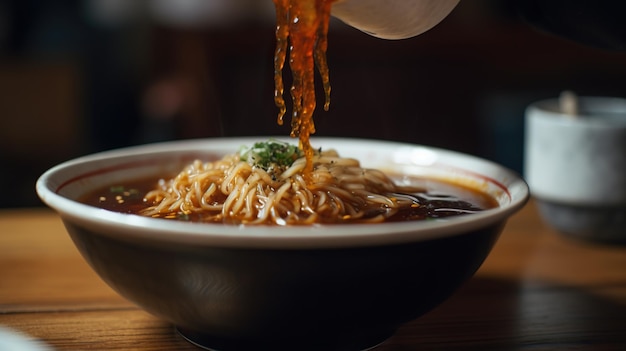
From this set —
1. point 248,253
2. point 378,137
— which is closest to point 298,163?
point 248,253

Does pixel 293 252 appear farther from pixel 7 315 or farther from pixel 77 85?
pixel 77 85

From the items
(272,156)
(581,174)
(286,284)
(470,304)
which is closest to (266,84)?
(581,174)

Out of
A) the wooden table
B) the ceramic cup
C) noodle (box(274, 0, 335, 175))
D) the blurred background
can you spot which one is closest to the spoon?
noodle (box(274, 0, 335, 175))

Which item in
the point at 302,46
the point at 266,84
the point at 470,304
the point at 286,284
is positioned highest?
the point at 302,46

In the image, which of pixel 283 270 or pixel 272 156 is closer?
pixel 283 270

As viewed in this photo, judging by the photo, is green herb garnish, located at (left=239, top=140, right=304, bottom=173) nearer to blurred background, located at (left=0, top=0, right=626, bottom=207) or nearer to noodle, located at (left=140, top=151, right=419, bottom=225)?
noodle, located at (left=140, top=151, right=419, bottom=225)

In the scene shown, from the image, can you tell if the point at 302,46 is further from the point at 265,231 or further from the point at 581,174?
the point at 581,174
